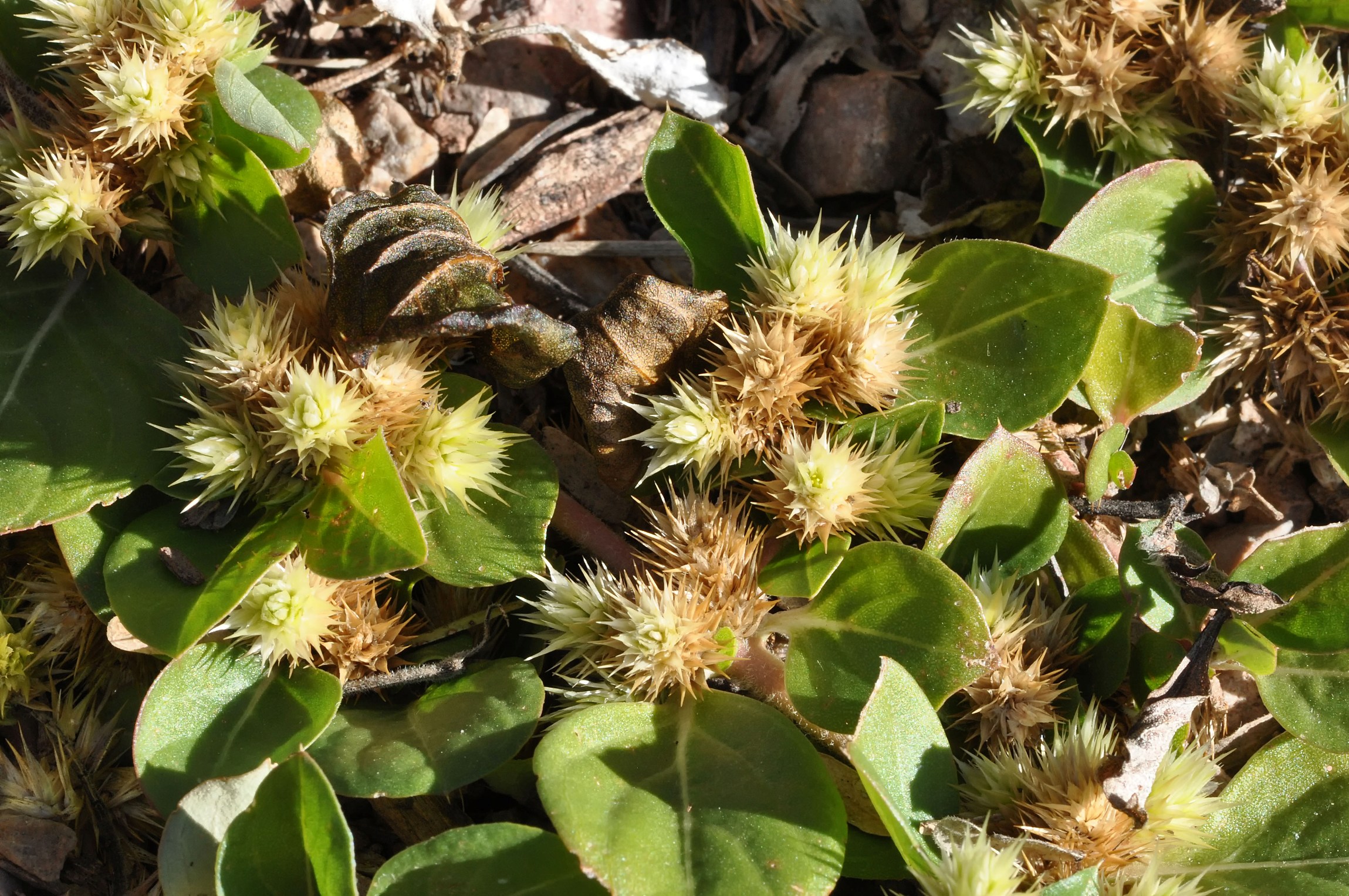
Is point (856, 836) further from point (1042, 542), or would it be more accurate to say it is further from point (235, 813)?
point (235, 813)

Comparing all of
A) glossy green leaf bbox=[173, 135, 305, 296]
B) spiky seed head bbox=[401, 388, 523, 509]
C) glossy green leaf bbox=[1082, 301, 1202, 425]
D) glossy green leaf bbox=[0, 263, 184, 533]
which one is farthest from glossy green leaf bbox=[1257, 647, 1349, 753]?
glossy green leaf bbox=[0, 263, 184, 533]

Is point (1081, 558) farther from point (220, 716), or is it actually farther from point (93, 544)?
point (93, 544)

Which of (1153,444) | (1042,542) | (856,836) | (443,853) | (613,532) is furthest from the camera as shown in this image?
(1153,444)

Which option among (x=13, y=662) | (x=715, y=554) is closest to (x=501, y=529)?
(x=715, y=554)

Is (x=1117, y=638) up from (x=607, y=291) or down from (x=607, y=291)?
down

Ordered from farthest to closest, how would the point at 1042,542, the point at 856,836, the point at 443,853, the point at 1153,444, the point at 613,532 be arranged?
1. the point at 1153,444
2. the point at 613,532
3. the point at 1042,542
4. the point at 856,836
5. the point at 443,853

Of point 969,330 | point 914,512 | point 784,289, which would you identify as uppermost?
point 784,289

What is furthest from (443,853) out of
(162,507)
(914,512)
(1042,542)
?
(1042,542)

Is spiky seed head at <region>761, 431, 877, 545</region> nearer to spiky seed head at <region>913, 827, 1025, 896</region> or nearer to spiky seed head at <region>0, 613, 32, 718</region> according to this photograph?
spiky seed head at <region>913, 827, 1025, 896</region>
